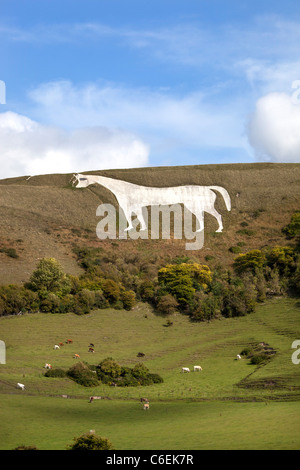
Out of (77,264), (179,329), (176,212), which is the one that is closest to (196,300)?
(179,329)

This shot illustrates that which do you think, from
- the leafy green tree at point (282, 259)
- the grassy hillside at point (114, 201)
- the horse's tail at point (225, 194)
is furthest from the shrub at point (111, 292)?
the horse's tail at point (225, 194)

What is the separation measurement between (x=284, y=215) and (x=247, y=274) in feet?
64.5

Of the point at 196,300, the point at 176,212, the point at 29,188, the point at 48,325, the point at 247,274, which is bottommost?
the point at 48,325

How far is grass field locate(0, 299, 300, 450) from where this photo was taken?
21.6 meters

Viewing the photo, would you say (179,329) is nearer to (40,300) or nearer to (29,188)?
(40,300)

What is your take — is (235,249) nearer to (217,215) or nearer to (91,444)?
(217,215)

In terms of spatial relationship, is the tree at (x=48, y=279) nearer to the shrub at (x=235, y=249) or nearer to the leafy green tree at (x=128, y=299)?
the leafy green tree at (x=128, y=299)

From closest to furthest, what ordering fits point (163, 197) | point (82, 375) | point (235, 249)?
point (82, 375)
point (235, 249)
point (163, 197)

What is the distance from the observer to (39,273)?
5056cm

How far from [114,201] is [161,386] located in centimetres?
A: 4271

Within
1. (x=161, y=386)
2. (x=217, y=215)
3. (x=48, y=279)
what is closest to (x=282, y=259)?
(x=217, y=215)

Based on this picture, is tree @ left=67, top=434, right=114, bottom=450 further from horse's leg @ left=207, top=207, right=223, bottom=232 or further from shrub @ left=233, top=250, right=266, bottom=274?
horse's leg @ left=207, top=207, right=223, bottom=232

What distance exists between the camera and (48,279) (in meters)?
50.1

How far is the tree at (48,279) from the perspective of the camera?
5003 cm
